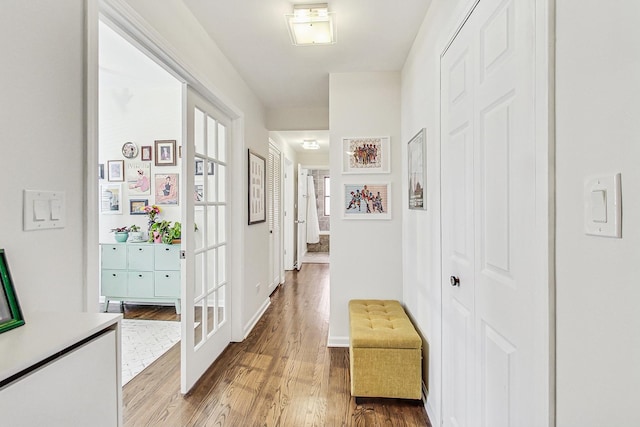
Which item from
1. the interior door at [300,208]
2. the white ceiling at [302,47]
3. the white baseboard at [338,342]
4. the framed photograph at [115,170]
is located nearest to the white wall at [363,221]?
the white baseboard at [338,342]

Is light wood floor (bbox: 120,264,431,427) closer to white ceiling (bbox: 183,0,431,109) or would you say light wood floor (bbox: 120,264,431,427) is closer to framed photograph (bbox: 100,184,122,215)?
framed photograph (bbox: 100,184,122,215)

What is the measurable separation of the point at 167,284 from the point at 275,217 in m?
1.85

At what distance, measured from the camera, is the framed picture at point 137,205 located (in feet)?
12.4

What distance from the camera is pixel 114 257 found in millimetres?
3484

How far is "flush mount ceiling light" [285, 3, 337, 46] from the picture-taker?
1.82 m

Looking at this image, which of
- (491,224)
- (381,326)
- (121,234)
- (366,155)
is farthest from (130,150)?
(491,224)

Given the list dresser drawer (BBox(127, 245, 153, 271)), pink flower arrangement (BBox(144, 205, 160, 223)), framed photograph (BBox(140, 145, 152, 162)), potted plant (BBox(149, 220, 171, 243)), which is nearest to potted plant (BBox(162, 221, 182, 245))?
potted plant (BBox(149, 220, 171, 243))

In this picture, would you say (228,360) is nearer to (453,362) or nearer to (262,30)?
(453,362)

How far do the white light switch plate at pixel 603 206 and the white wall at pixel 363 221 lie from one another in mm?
2075

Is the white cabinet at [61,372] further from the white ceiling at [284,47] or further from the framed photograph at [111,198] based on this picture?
the framed photograph at [111,198]

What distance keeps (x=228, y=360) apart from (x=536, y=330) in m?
2.31

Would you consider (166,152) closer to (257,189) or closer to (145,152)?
(145,152)

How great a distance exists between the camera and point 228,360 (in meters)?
2.48

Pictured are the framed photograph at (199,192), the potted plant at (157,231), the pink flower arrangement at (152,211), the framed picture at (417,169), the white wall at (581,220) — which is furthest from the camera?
the pink flower arrangement at (152,211)
